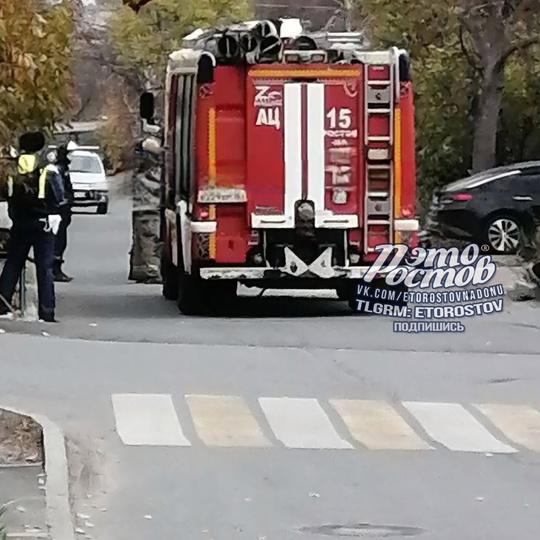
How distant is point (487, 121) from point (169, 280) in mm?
12541

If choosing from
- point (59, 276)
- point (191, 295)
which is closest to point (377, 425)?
point (191, 295)

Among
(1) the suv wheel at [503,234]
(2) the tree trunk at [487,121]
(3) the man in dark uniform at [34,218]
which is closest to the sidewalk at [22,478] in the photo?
(3) the man in dark uniform at [34,218]

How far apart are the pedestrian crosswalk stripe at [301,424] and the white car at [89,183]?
3827cm

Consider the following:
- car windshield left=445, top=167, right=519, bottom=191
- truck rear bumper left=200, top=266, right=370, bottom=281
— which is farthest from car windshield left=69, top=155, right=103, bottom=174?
truck rear bumper left=200, top=266, right=370, bottom=281

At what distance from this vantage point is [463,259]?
24.8 m

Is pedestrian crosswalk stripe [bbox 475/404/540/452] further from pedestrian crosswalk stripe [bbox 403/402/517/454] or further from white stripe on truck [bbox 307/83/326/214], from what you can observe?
white stripe on truck [bbox 307/83/326/214]

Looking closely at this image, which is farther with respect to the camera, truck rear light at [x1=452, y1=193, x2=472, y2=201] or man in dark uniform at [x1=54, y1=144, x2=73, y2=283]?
truck rear light at [x1=452, y1=193, x2=472, y2=201]

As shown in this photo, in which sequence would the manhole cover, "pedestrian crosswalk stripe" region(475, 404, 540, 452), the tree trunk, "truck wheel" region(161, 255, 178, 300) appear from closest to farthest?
the manhole cover < "pedestrian crosswalk stripe" region(475, 404, 540, 452) < "truck wheel" region(161, 255, 178, 300) < the tree trunk

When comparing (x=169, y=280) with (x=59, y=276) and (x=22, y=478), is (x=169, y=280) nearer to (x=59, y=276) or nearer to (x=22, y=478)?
(x=59, y=276)

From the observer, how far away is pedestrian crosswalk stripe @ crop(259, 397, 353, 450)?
10.8 m

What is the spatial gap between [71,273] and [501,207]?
7372 mm

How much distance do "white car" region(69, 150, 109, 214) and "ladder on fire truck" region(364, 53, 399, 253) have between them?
33.0m

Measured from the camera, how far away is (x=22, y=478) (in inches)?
354

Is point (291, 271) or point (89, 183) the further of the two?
point (89, 183)
